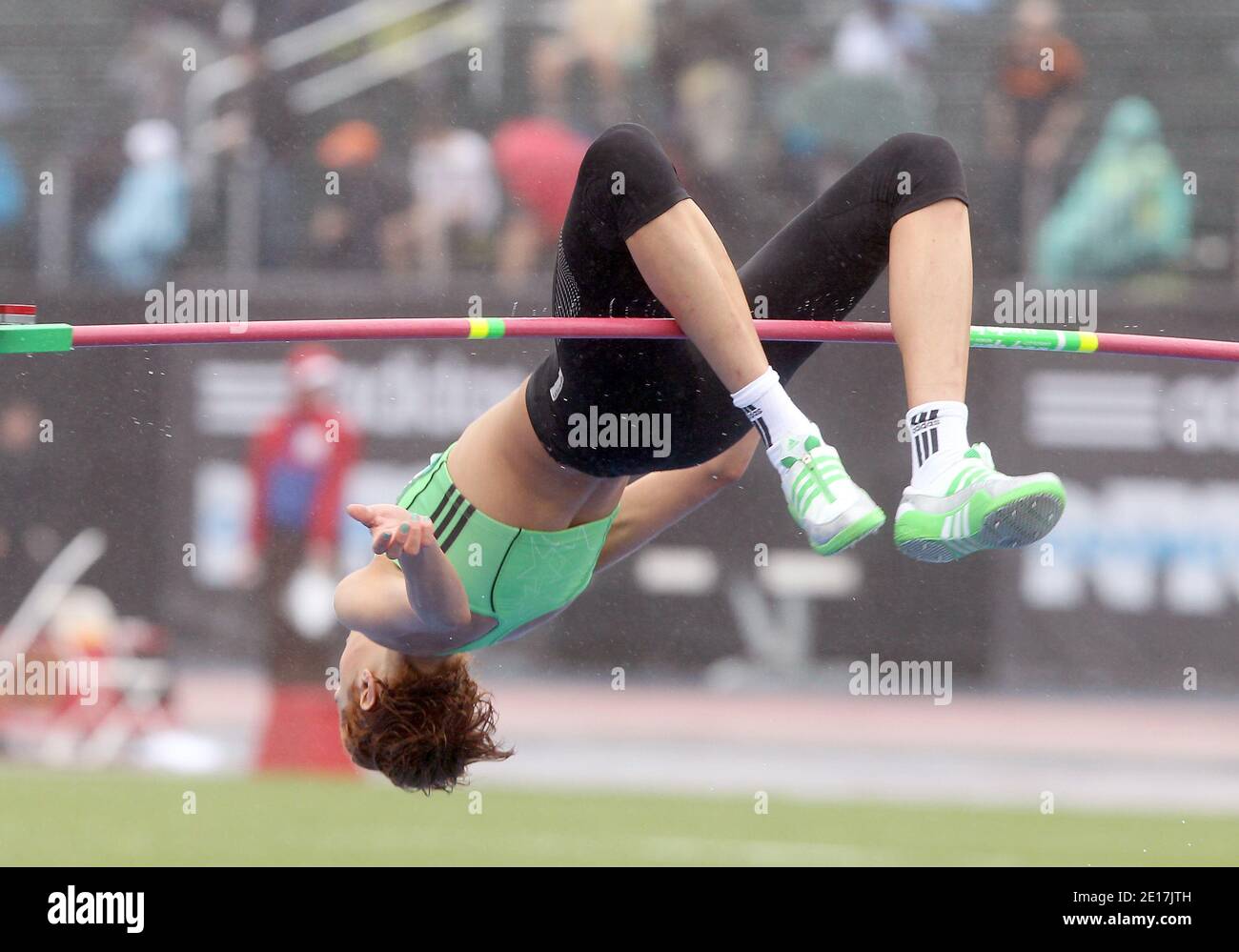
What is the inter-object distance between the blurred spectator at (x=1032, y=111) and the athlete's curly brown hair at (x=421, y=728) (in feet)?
16.3

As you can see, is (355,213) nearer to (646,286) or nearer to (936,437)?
(646,286)

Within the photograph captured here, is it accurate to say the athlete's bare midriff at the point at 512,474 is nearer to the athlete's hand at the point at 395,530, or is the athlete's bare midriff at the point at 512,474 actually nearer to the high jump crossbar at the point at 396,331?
the high jump crossbar at the point at 396,331

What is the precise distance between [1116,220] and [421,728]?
18.3ft

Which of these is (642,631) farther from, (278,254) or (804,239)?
(804,239)

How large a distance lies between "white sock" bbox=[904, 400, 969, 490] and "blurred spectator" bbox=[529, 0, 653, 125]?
522 cm

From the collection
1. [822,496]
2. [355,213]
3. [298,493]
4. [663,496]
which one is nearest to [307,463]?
[298,493]

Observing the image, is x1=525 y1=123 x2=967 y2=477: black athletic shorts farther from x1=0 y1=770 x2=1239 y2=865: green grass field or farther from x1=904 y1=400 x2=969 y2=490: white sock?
x1=0 y1=770 x2=1239 y2=865: green grass field

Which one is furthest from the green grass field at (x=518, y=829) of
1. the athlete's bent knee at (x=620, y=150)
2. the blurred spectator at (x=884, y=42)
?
the blurred spectator at (x=884, y=42)

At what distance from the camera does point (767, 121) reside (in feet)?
29.8

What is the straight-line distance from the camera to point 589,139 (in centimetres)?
904

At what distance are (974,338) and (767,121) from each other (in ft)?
15.1

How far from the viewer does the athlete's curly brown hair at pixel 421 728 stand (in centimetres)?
452

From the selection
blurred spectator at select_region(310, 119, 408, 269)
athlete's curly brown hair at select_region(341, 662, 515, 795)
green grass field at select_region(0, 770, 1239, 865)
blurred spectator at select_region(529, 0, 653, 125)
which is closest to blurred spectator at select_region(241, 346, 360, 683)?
blurred spectator at select_region(310, 119, 408, 269)

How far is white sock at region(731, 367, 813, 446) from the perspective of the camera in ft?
14.0
